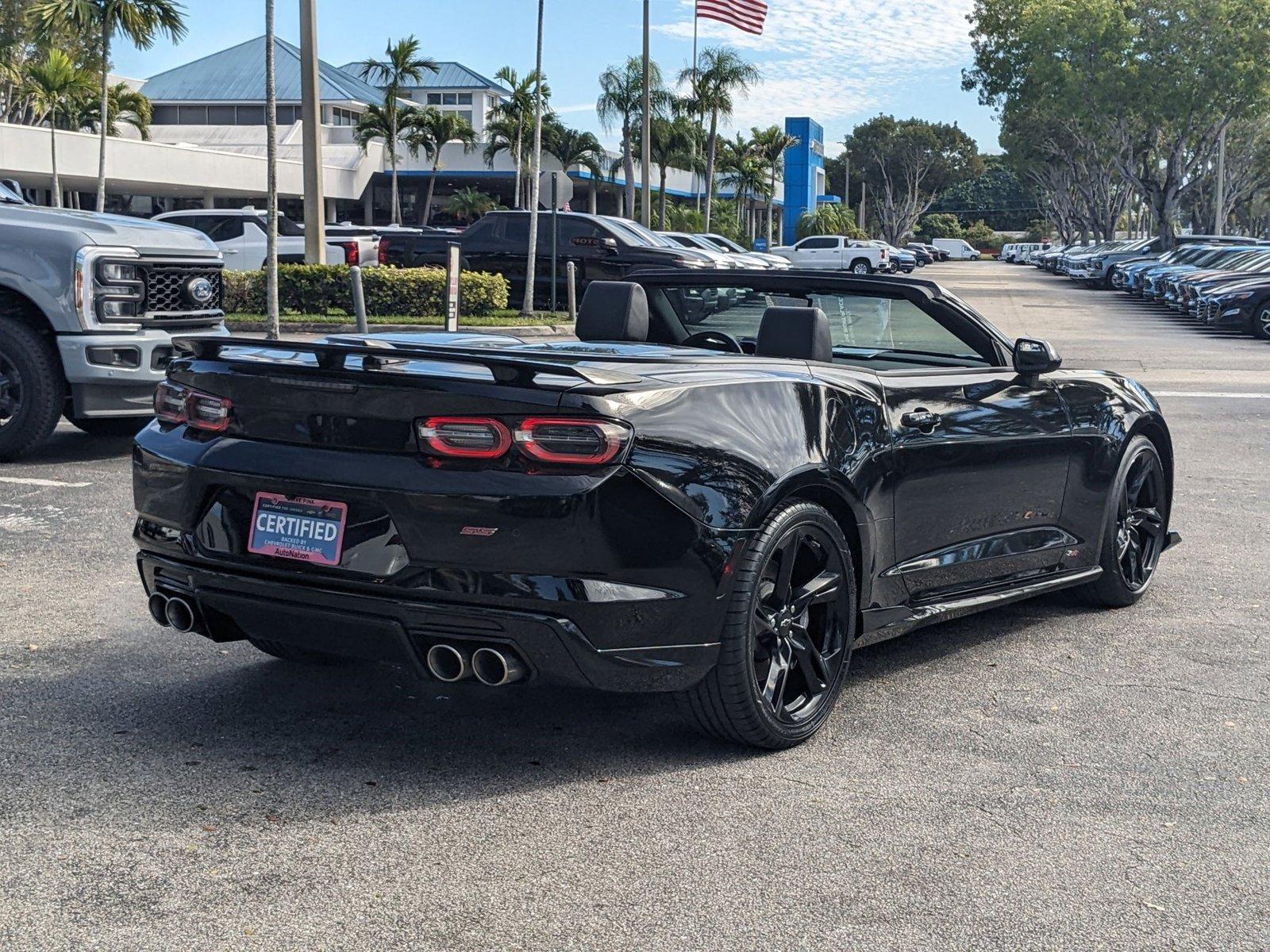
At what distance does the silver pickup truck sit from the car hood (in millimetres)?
10

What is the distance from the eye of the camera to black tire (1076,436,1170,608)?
6223mm

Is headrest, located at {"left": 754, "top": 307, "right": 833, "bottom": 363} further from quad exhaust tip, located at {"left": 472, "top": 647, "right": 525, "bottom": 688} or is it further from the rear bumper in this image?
quad exhaust tip, located at {"left": 472, "top": 647, "right": 525, "bottom": 688}

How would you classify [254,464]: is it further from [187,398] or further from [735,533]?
[735,533]

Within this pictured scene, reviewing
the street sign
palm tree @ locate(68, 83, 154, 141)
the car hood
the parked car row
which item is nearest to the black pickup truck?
the street sign

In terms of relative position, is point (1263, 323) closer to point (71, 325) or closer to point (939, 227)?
point (71, 325)

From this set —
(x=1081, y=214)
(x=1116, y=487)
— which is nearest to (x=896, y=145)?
(x=1081, y=214)

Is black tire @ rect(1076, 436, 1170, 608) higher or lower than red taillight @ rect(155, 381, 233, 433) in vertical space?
lower

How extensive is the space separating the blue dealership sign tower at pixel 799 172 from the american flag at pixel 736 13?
6428 centimetres

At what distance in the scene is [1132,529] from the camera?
6.46 m

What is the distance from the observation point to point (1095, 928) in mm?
3262

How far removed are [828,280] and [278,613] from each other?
2.50 m

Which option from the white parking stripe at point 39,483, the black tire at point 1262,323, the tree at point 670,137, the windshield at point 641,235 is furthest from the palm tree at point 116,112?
the white parking stripe at point 39,483

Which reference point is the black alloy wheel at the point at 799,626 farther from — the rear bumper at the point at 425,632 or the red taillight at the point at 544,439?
the red taillight at the point at 544,439

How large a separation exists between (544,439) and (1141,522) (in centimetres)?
360
